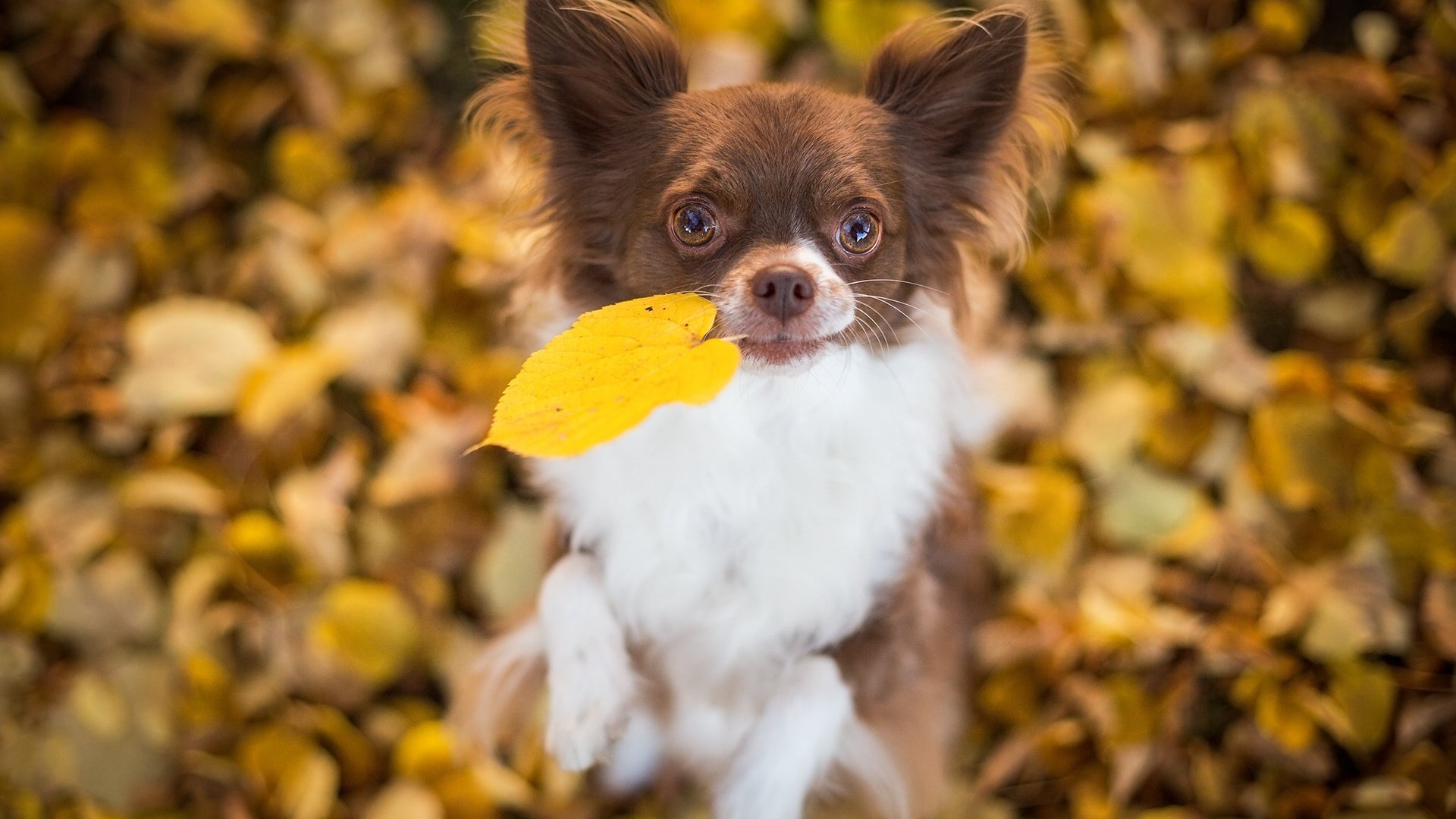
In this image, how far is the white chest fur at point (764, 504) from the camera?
194 centimetres

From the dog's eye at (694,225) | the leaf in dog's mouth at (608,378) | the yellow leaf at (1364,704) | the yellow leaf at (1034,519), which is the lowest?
the yellow leaf at (1364,704)

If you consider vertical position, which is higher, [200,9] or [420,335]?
[200,9]

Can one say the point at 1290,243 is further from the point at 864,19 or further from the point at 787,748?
the point at 787,748

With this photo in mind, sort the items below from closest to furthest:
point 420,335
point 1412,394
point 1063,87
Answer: point 1063,87 < point 1412,394 < point 420,335

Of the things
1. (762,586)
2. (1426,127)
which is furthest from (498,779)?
(1426,127)

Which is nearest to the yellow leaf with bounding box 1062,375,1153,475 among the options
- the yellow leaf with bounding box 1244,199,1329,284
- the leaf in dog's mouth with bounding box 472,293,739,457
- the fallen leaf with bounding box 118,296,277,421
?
the yellow leaf with bounding box 1244,199,1329,284

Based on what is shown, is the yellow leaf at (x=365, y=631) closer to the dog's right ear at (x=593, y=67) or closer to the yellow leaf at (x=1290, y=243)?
the dog's right ear at (x=593, y=67)

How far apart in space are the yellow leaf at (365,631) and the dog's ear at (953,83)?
182 cm

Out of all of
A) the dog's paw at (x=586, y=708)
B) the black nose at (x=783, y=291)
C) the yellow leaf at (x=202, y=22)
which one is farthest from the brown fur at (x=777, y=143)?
the yellow leaf at (x=202, y=22)

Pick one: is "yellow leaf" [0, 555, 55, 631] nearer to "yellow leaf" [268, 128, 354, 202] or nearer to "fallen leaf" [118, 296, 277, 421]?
"fallen leaf" [118, 296, 277, 421]

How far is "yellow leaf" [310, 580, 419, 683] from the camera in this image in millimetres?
2625

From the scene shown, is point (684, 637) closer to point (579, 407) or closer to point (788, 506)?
→ point (788, 506)

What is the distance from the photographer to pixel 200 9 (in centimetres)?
314

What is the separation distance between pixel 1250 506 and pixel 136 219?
11.6ft
